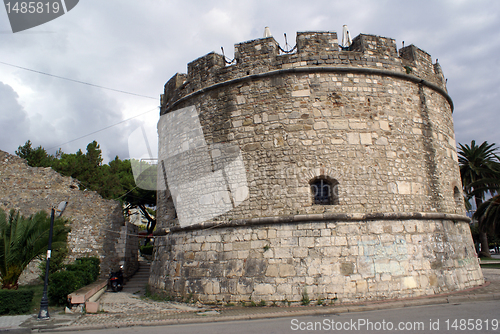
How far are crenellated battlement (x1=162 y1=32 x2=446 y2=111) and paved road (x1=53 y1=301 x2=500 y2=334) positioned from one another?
5.23 meters

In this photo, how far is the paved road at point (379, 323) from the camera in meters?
4.62

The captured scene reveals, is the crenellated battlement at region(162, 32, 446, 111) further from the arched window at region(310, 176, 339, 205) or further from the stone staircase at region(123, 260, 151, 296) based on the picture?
the stone staircase at region(123, 260, 151, 296)

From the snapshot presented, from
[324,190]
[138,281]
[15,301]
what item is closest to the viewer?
[324,190]

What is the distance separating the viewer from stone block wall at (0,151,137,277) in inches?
493

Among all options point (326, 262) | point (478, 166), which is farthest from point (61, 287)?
point (478, 166)

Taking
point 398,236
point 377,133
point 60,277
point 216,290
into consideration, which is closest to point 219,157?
point 216,290

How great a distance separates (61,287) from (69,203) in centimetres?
569

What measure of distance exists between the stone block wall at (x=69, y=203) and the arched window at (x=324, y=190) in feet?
31.3

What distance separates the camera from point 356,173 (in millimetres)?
7121

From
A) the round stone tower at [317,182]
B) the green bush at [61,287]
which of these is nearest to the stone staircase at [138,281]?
the green bush at [61,287]

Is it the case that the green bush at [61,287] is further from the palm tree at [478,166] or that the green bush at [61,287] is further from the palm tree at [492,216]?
the palm tree at [478,166]

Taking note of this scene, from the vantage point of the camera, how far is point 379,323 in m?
4.93

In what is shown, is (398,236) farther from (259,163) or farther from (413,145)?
(259,163)

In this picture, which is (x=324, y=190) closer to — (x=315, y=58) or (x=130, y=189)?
(x=315, y=58)
